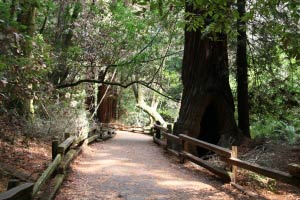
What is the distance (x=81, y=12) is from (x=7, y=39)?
13.9 m

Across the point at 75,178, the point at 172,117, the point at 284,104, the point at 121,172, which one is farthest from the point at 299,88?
the point at 172,117

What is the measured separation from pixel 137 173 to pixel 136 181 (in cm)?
106

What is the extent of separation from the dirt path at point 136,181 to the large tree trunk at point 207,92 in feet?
6.42

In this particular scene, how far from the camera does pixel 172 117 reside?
35.7m

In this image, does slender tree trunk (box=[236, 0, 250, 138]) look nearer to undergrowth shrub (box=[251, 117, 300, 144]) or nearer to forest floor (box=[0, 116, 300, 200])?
undergrowth shrub (box=[251, 117, 300, 144])

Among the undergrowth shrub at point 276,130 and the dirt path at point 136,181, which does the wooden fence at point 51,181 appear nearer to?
the dirt path at point 136,181

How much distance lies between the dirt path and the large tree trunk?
196cm

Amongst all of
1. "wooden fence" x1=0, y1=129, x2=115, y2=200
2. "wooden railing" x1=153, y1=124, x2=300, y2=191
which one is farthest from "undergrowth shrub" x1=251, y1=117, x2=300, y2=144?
"wooden fence" x1=0, y1=129, x2=115, y2=200

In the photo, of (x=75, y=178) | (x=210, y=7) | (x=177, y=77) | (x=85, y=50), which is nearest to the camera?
(x=210, y=7)

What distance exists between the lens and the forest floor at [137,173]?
26.8 ft

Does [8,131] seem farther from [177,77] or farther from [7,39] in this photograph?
[177,77]

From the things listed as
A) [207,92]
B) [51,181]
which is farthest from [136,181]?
[207,92]

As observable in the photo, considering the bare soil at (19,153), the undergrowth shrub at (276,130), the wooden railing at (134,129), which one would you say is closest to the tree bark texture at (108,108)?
the wooden railing at (134,129)

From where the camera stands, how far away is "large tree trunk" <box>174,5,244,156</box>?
13.8 metres
